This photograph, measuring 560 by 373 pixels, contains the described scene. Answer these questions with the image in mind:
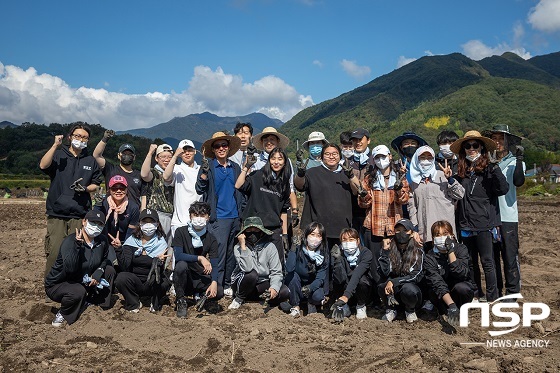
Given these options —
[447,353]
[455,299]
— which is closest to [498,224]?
[455,299]

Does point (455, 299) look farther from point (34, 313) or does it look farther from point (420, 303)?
point (34, 313)

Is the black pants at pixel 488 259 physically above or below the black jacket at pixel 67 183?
below

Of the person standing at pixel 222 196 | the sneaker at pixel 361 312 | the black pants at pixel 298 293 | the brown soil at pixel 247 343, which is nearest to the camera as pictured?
the brown soil at pixel 247 343

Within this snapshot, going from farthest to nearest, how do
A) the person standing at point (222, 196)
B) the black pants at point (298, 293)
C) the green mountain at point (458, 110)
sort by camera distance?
the green mountain at point (458, 110) < the person standing at point (222, 196) < the black pants at point (298, 293)

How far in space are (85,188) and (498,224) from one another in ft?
16.9

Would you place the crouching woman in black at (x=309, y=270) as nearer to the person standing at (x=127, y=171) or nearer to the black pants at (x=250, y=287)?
the black pants at (x=250, y=287)

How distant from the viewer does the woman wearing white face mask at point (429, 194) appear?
18.1 feet

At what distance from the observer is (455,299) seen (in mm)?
5203

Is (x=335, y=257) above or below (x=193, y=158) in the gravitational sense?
below

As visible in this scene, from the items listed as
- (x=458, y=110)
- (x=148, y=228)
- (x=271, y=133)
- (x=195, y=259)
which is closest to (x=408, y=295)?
(x=195, y=259)

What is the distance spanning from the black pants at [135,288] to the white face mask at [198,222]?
758 millimetres

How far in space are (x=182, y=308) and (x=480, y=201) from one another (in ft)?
12.6

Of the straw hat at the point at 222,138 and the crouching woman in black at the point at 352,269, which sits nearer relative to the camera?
the crouching woman in black at the point at 352,269

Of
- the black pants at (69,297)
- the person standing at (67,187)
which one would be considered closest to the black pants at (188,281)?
the black pants at (69,297)
